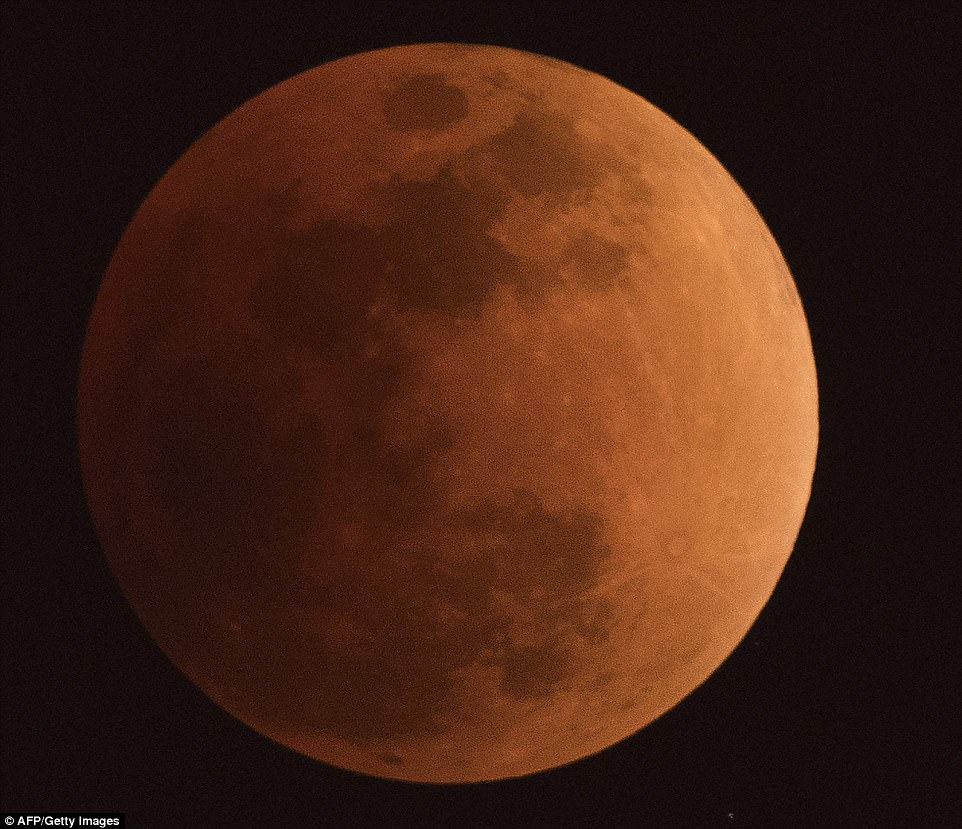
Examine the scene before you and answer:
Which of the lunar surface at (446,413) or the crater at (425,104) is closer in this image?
the lunar surface at (446,413)

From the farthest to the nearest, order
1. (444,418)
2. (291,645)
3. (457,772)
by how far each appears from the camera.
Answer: (457,772)
(291,645)
(444,418)

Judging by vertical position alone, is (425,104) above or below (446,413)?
above

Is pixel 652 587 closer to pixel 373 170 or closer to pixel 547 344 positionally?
pixel 547 344

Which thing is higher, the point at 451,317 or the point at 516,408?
the point at 451,317

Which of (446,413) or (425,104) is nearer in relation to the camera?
(446,413)

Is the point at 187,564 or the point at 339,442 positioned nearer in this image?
the point at 339,442

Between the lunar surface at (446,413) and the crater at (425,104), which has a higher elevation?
the crater at (425,104)

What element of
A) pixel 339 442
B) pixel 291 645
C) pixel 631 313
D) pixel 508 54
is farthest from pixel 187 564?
pixel 508 54

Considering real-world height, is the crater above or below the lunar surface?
above
